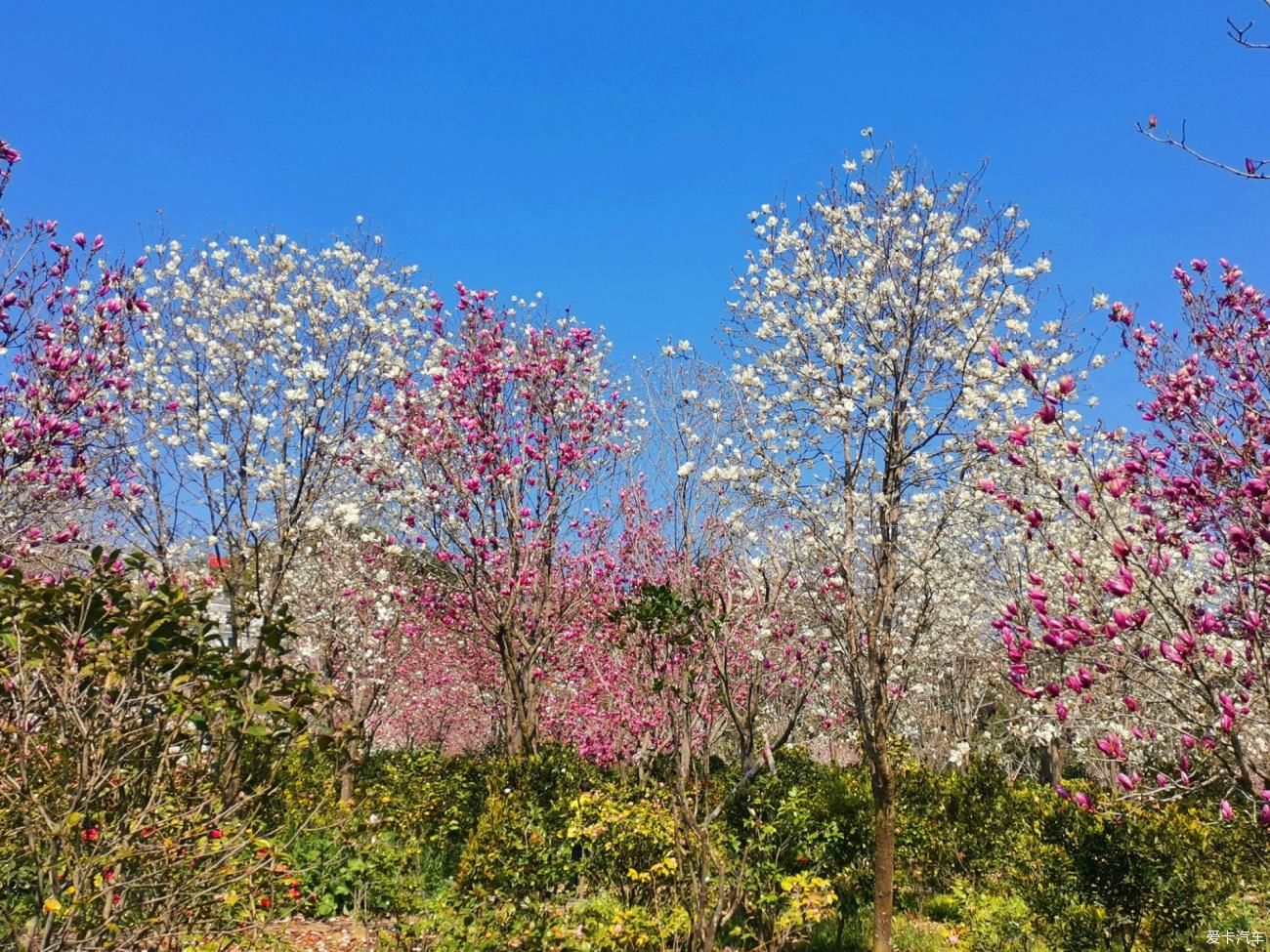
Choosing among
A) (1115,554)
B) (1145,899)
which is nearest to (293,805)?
(1145,899)

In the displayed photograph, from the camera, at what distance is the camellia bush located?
3191mm

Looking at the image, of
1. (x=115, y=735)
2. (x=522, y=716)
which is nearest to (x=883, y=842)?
(x=522, y=716)

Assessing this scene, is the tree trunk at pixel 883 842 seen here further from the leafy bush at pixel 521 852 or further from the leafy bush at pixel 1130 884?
the leafy bush at pixel 521 852

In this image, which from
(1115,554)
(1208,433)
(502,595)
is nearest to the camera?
(1115,554)

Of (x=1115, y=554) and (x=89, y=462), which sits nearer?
(x=1115, y=554)

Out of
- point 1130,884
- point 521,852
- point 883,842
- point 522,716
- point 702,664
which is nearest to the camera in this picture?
point 1130,884

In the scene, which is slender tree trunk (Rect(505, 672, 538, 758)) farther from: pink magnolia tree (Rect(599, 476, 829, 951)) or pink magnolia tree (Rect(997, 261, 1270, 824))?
pink magnolia tree (Rect(997, 261, 1270, 824))

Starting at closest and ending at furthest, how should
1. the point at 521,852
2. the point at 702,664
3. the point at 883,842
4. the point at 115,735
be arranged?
1. the point at 115,735
2. the point at 883,842
3. the point at 521,852
4. the point at 702,664

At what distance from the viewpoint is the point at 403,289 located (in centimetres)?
934

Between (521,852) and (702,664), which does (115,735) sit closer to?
(521,852)

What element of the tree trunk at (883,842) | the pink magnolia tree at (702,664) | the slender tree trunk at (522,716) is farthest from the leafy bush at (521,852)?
the tree trunk at (883,842)

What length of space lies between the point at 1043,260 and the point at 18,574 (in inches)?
306

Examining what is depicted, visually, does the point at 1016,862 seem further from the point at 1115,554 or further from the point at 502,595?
the point at 502,595

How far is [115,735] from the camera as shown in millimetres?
3254
